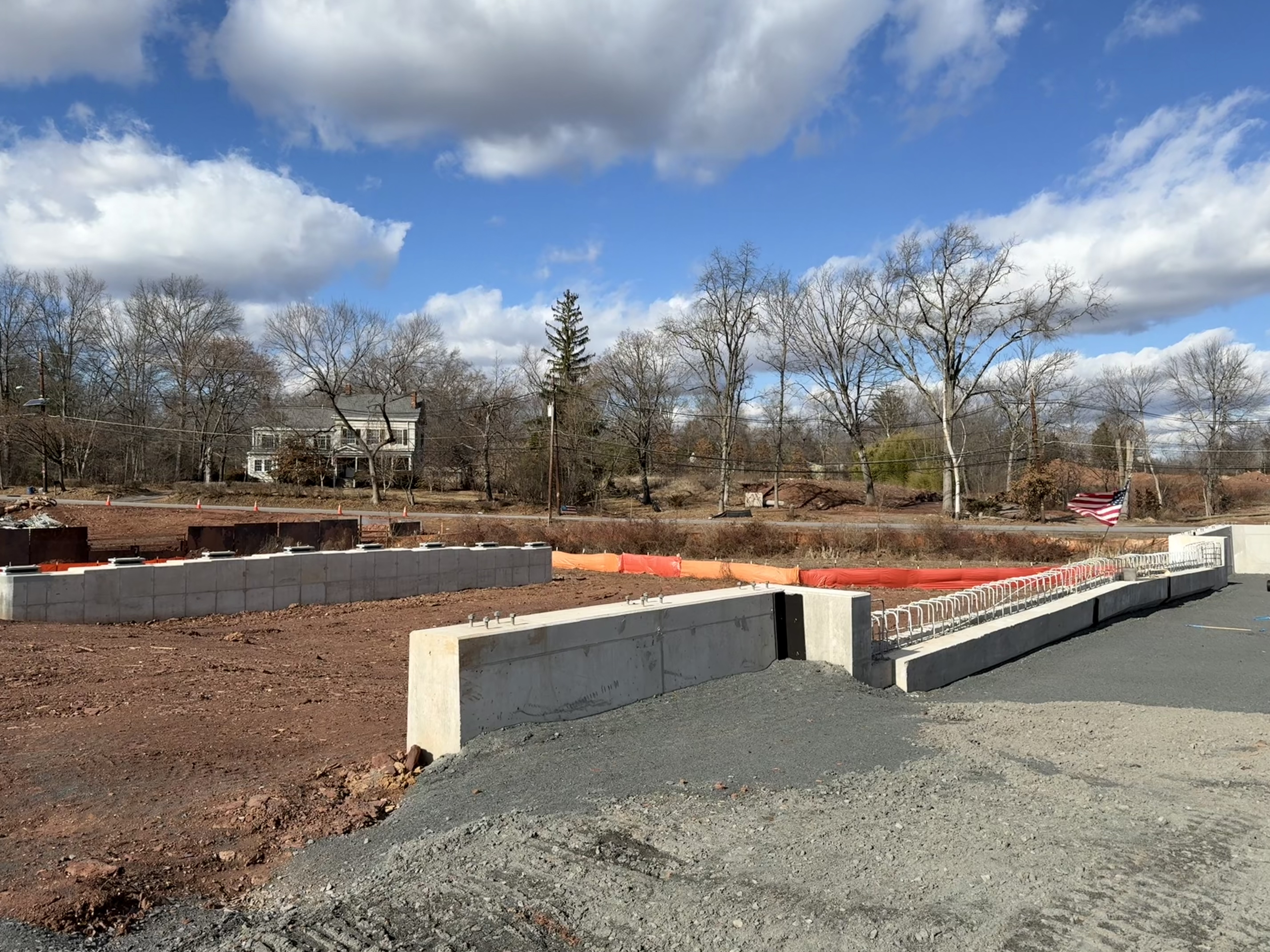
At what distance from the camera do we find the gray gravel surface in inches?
126

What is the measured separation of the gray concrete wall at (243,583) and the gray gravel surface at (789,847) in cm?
834

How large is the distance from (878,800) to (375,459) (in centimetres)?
5543

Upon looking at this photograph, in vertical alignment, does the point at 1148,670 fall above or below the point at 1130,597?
below

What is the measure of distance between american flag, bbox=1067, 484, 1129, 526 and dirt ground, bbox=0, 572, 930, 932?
75.9ft

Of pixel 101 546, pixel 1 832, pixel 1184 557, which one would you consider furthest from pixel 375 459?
pixel 1 832

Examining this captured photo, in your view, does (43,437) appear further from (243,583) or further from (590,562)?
(243,583)

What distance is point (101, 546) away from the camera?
82.1 ft

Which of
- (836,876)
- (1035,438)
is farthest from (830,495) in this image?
(836,876)

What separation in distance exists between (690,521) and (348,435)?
1116 inches

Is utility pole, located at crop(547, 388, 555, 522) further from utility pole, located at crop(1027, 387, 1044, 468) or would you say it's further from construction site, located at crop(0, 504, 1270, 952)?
construction site, located at crop(0, 504, 1270, 952)

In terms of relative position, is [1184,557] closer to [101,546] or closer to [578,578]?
[578,578]

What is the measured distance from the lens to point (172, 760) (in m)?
5.40

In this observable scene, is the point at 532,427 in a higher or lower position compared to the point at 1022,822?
higher

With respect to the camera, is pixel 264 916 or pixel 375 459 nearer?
pixel 264 916
